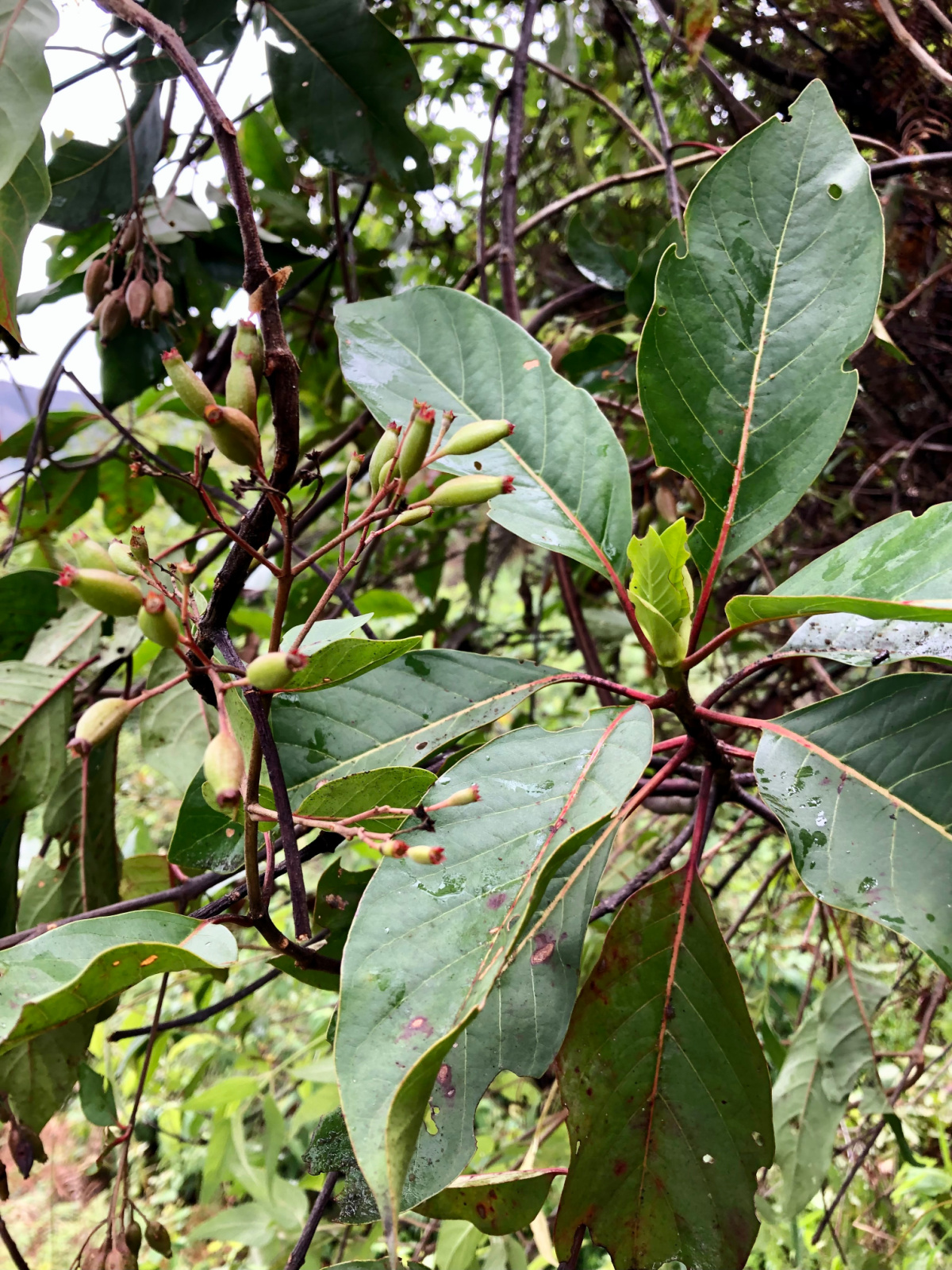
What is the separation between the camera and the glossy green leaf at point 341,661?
18.3 inches

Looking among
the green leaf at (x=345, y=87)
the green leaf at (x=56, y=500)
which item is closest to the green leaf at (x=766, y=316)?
the green leaf at (x=345, y=87)

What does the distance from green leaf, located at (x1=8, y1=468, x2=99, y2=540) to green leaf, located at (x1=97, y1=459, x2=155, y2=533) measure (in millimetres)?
55

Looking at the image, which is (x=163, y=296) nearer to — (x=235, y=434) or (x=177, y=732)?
(x=177, y=732)

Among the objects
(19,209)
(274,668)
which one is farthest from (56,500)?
(274,668)

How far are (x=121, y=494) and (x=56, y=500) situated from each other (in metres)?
0.13

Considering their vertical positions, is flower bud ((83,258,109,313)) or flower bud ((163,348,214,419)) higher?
flower bud ((83,258,109,313))

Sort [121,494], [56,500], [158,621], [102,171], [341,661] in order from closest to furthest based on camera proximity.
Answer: [158,621]
[341,661]
[102,171]
[56,500]
[121,494]

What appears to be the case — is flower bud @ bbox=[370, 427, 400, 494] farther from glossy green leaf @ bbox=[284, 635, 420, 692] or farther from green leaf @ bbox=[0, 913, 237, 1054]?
green leaf @ bbox=[0, 913, 237, 1054]

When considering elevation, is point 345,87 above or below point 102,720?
above

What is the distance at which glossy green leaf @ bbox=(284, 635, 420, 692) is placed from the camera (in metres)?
0.47

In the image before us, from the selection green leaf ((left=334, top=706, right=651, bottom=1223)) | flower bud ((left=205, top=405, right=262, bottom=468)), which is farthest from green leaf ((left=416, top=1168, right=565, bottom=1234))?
flower bud ((left=205, top=405, right=262, bottom=468))

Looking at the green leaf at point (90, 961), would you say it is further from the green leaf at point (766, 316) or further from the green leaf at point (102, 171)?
the green leaf at point (102, 171)

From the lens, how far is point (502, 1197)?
23.9 inches

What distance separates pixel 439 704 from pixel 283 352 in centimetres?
29
